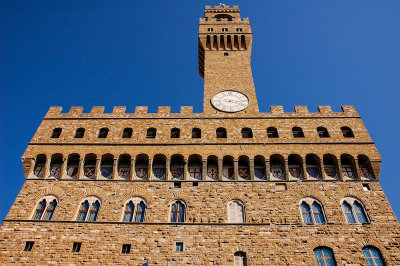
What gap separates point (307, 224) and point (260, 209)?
7.04 ft

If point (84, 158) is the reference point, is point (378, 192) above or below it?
below

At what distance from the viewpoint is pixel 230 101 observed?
71.7 ft

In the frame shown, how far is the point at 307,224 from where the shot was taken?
16.1 metres

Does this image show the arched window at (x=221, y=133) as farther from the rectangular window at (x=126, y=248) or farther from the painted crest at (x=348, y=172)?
the rectangular window at (x=126, y=248)

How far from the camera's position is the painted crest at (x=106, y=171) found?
60.2 feet

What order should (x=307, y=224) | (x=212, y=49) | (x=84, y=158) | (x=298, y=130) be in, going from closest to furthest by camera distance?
1. (x=307, y=224)
2. (x=84, y=158)
3. (x=298, y=130)
4. (x=212, y=49)

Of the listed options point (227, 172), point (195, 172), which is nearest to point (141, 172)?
point (195, 172)

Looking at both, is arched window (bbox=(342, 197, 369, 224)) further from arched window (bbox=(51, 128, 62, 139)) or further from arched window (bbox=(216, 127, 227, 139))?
arched window (bbox=(51, 128, 62, 139))

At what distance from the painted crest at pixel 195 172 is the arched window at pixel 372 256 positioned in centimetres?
816

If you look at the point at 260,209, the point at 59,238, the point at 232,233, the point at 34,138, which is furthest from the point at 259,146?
the point at 34,138

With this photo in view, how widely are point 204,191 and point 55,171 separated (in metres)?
7.73

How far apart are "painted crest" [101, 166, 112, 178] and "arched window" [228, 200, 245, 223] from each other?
6320mm

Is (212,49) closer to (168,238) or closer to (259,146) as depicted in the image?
(259,146)

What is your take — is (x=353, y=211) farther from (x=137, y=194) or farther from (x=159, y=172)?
(x=137, y=194)
